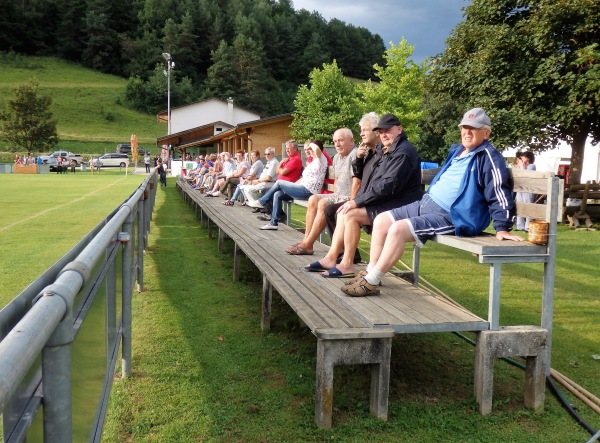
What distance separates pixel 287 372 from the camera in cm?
450

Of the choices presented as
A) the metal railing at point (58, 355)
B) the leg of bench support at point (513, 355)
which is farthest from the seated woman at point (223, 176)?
the metal railing at point (58, 355)

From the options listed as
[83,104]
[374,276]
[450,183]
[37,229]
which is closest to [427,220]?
[450,183]

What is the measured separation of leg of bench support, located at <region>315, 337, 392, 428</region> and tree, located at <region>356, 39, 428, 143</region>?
50529 millimetres

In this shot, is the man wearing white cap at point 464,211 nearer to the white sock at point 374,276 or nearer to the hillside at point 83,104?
the white sock at point 374,276

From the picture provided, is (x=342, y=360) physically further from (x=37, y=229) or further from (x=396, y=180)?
(x=37, y=229)

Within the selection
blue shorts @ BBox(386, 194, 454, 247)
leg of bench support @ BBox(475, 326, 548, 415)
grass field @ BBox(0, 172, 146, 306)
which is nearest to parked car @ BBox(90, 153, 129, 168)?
grass field @ BBox(0, 172, 146, 306)

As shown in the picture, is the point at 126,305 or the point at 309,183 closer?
the point at 126,305

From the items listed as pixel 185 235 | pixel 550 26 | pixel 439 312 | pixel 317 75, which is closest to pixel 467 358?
pixel 439 312

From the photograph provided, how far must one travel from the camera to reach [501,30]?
57.8 ft

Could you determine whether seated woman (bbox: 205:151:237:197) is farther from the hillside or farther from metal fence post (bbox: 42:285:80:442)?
the hillside

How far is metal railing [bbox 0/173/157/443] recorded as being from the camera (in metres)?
1.14

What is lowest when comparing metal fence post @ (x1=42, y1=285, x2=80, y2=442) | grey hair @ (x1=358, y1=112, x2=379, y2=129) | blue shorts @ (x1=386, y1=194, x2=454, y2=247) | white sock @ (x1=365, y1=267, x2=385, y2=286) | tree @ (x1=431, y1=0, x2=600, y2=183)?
white sock @ (x1=365, y1=267, x2=385, y2=286)

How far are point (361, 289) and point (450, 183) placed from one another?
113 cm

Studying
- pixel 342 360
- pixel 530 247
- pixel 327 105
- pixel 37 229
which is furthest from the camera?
pixel 327 105
